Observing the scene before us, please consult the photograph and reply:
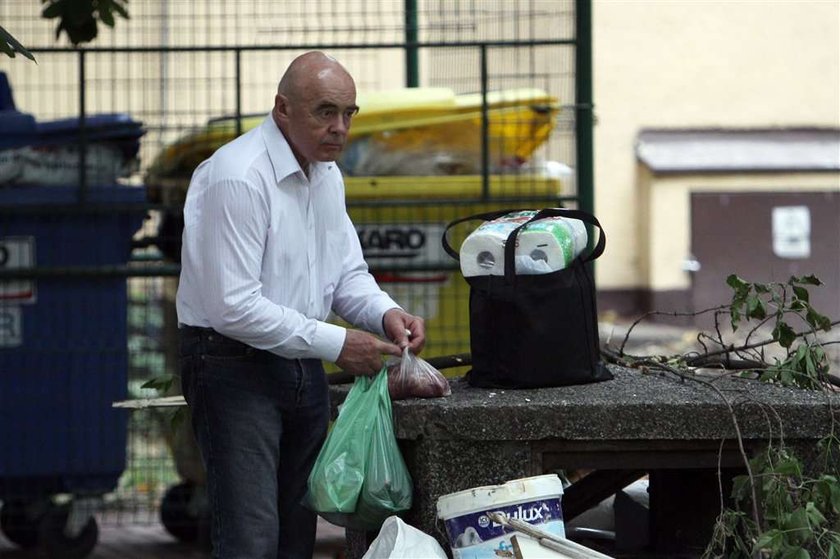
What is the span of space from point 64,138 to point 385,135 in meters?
1.37

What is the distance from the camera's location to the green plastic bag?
3.81 m

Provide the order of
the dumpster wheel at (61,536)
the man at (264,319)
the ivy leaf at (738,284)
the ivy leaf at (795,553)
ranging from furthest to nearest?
1. the dumpster wheel at (61,536)
2. the ivy leaf at (738,284)
3. the man at (264,319)
4. the ivy leaf at (795,553)

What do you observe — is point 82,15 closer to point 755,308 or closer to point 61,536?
point 61,536

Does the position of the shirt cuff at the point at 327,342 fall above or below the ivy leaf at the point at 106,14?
below

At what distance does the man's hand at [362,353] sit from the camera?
3928mm

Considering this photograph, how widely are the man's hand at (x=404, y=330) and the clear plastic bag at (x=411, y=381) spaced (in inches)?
1.4

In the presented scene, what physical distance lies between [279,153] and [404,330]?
580mm

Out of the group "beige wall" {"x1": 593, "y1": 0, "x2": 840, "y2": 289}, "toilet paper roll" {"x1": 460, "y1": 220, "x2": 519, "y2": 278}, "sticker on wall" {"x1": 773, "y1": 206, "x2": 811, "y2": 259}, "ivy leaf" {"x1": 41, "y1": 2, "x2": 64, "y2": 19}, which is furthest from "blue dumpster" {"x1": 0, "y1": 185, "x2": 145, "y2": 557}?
"sticker on wall" {"x1": 773, "y1": 206, "x2": 811, "y2": 259}

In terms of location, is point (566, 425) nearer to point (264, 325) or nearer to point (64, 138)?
point (264, 325)

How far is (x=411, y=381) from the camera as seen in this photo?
4000mm

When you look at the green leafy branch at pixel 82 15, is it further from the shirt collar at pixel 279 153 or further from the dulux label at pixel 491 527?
the dulux label at pixel 491 527

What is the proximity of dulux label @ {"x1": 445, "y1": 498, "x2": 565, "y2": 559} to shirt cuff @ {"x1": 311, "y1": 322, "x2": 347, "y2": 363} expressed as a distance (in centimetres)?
52

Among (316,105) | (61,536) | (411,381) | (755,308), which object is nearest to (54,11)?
(316,105)

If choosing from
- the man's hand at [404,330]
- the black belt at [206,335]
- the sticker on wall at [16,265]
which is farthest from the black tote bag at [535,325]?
the sticker on wall at [16,265]
